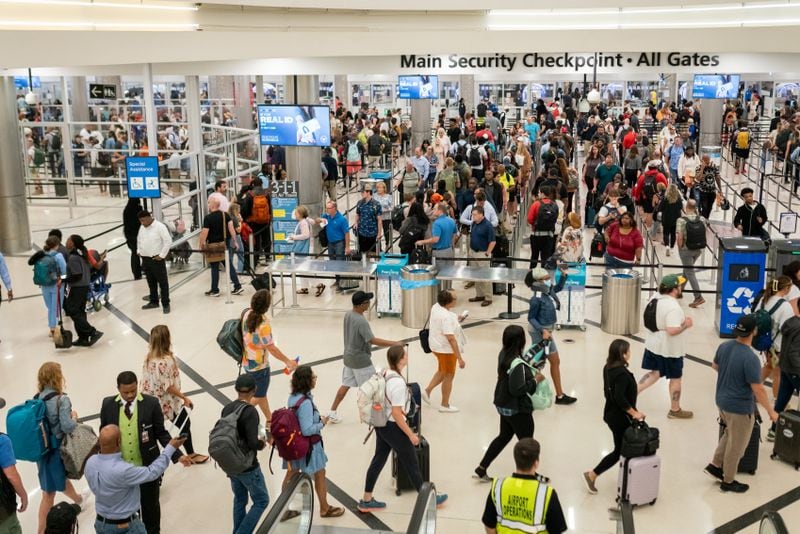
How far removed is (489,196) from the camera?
15.2 m

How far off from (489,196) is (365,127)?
566 inches

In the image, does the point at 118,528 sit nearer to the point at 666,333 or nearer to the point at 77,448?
the point at 77,448

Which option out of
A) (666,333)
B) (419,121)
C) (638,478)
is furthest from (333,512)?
(419,121)

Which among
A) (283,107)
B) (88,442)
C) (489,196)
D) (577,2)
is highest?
(577,2)

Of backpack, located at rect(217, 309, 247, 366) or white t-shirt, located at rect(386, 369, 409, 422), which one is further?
backpack, located at rect(217, 309, 247, 366)

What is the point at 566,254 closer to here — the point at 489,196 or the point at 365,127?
the point at 489,196

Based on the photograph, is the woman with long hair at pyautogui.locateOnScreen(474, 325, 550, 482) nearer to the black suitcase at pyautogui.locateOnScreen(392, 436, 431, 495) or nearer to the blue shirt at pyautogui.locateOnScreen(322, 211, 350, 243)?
the black suitcase at pyautogui.locateOnScreen(392, 436, 431, 495)

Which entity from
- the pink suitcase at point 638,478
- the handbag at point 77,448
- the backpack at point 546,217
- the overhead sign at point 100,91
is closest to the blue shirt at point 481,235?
the backpack at point 546,217

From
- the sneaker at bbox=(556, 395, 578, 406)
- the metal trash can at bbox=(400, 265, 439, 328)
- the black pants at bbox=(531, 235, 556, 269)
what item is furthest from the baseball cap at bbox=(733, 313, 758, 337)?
the black pants at bbox=(531, 235, 556, 269)

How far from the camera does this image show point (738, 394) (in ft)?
23.3

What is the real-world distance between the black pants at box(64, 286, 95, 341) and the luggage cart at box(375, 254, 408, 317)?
3644mm

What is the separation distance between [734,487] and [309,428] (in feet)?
11.4

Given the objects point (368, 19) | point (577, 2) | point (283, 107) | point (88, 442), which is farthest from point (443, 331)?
point (368, 19)

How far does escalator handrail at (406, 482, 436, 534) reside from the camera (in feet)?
16.7
